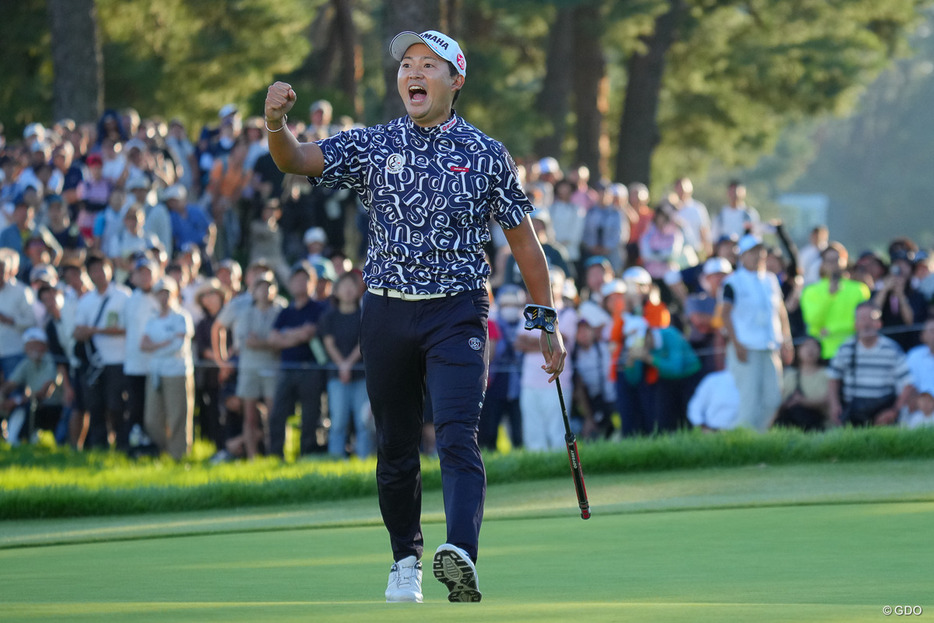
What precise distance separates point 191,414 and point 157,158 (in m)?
4.98

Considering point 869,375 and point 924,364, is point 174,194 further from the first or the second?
point 924,364

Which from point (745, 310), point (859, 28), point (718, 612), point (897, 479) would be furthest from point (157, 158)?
point (859, 28)

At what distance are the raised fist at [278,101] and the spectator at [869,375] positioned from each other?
848cm

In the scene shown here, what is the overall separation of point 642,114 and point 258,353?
17806 mm

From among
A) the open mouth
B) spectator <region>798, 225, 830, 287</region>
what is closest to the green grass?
the open mouth

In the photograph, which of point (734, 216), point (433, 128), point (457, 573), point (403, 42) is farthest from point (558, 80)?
point (457, 573)

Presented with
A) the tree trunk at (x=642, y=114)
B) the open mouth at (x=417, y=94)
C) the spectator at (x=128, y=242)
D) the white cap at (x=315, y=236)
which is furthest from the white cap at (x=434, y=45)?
the tree trunk at (x=642, y=114)

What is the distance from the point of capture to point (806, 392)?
45.3ft

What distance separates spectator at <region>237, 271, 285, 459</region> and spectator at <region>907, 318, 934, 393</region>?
5713mm

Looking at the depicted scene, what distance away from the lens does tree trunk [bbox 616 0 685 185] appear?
3081cm

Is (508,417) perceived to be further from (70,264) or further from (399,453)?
(399,453)

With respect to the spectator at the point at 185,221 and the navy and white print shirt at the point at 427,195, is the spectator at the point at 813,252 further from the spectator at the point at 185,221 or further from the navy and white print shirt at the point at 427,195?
the navy and white print shirt at the point at 427,195

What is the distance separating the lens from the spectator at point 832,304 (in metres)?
14.4

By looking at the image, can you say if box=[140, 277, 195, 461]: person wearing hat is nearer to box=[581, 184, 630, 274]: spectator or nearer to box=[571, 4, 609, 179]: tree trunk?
box=[581, 184, 630, 274]: spectator
